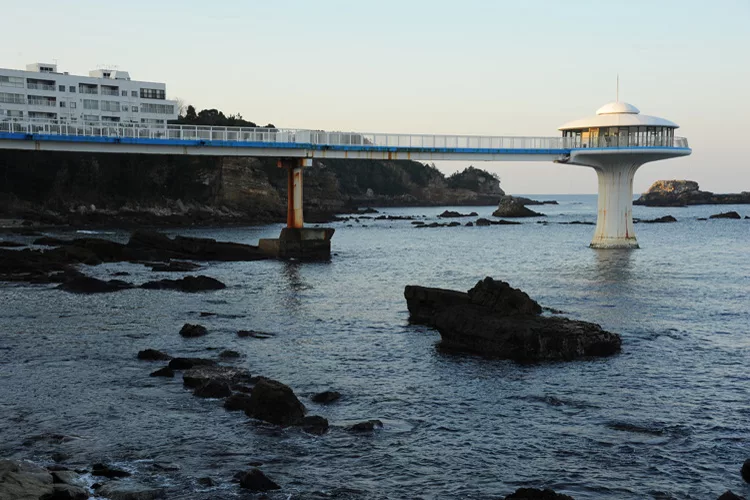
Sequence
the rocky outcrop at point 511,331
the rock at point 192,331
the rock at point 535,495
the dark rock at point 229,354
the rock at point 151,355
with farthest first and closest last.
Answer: the rock at point 192,331 < the rocky outcrop at point 511,331 < the dark rock at point 229,354 < the rock at point 151,355 < the rock at point 535,495

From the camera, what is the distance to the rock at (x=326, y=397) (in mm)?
22984

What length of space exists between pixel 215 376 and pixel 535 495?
12987 millimetres

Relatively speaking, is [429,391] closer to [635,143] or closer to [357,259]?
[357,259]

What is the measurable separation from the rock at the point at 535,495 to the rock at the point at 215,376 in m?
11.2

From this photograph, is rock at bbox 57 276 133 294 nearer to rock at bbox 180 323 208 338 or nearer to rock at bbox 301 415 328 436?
rock at bbox 180 323 208 338

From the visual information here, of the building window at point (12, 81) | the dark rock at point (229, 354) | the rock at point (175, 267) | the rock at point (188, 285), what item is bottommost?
the dark rock at point (229, 354)

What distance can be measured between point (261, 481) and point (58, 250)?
4679 cm

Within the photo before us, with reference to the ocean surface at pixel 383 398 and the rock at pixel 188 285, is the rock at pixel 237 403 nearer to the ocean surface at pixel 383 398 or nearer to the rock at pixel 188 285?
the ocean surface at pixel 383 398

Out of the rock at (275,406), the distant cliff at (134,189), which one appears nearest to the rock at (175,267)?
the rock at (275,406)

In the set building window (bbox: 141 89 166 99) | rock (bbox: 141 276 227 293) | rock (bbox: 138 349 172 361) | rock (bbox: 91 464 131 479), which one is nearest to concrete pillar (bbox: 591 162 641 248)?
rock (bbox: 141 276 227 293)

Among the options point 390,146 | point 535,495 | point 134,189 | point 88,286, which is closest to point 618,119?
point 390,146

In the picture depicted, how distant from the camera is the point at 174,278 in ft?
167

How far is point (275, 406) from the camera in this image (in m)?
20.8

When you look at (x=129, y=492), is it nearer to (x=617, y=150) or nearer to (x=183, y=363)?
(x=183, y=363)
